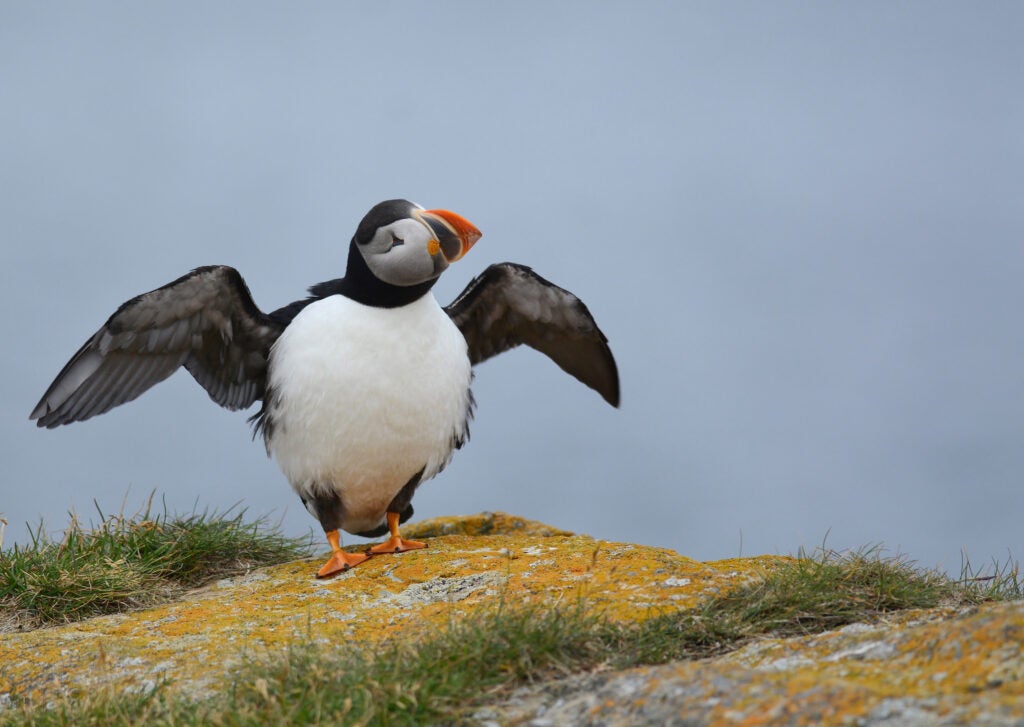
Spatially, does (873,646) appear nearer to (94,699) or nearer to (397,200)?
(94,699)

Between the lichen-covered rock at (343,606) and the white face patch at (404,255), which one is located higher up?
the white face patch at (404,255)

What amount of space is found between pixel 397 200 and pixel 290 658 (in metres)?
3.53

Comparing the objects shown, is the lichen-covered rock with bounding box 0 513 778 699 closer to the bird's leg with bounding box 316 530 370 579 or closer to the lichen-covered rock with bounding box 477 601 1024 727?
the bird's leg with bounding box 316 530 370 579

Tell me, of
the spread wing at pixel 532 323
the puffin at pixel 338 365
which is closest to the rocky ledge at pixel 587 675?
the puffin at pixel 338 365

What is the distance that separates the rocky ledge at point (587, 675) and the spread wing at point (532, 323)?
1678 millimetres

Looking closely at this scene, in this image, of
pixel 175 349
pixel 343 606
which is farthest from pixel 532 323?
pixel 343 606

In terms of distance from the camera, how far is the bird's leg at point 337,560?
6.82 metres

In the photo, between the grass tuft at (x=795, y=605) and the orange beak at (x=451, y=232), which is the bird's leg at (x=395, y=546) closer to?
the orange beak at (x=451, y=232)

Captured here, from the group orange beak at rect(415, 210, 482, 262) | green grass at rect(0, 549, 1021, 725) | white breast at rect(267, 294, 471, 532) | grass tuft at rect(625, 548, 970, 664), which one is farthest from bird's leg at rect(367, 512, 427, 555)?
grass tuft at rect(625, 548, 970, 664)

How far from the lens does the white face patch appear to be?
6938 millimetres

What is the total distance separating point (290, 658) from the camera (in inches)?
175

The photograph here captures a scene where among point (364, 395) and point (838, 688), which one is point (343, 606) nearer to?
point (364, 395)

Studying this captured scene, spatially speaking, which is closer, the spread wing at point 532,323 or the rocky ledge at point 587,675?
the rocky ledge at point 587,675

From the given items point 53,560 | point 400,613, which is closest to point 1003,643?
point 400,613
